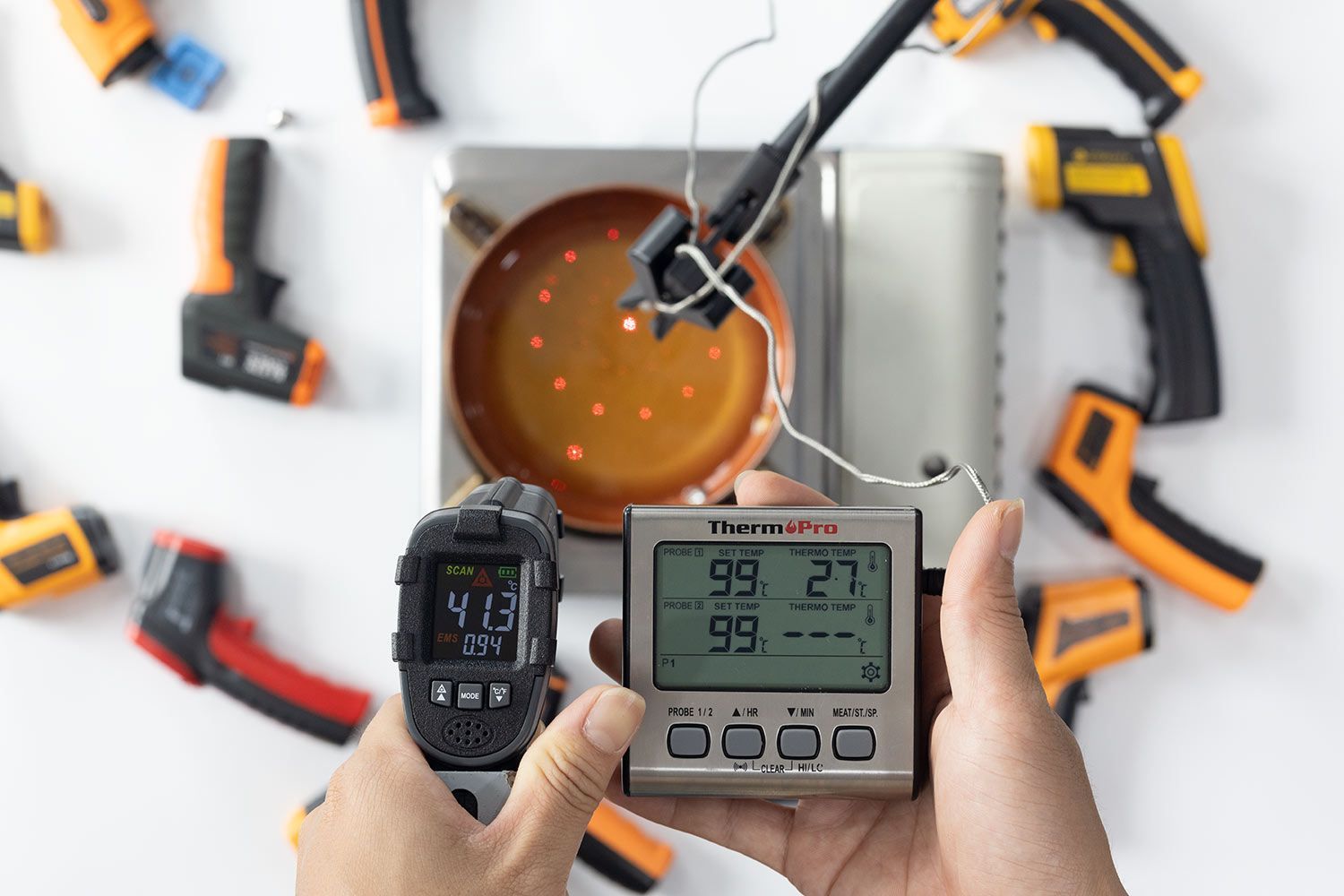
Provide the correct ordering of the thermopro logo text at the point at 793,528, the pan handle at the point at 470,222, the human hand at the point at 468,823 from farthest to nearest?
the pan handle at the point at 470,222 → the thermopro logo text at the point at 793,528 → the human hand at the point at 468,823

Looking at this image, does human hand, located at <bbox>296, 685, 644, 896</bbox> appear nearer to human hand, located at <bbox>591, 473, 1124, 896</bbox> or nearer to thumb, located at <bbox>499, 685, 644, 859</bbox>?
thumb, located at <bbox>499, 685, 644, 859</bbox>

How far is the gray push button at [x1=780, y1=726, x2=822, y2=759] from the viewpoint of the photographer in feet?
2.06

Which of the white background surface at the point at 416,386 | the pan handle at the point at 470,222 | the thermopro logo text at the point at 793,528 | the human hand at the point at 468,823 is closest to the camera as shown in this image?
the human hand at the point at 468,823

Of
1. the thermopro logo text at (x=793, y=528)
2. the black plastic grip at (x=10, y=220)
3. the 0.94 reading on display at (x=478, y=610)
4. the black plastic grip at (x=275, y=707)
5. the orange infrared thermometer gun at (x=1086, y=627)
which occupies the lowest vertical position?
the black plastic grip at (x=275, y=707)

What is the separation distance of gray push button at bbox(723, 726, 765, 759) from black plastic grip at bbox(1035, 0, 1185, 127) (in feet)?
2.40

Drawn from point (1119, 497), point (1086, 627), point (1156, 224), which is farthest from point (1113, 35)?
point (1086, 627)

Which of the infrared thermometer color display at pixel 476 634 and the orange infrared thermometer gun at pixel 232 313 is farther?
the orange infrared thermometer gun at pixel 232 313

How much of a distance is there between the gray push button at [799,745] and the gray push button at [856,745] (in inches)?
0.5

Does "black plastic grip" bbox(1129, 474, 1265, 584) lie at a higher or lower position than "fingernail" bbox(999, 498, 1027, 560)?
lower

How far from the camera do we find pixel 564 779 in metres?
0.54

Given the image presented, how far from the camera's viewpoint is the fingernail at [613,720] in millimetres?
553

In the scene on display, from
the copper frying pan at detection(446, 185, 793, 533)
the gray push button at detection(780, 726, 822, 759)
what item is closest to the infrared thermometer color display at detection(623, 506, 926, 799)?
the gray push button at detection(780, 726, 822, 759)

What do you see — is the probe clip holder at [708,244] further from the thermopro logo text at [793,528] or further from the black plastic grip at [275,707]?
the black plastic grip at [275,707]

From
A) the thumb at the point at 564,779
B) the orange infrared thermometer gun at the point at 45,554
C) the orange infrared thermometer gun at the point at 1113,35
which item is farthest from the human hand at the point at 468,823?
the orange infrared thermometer gun at the point at 1113,35
